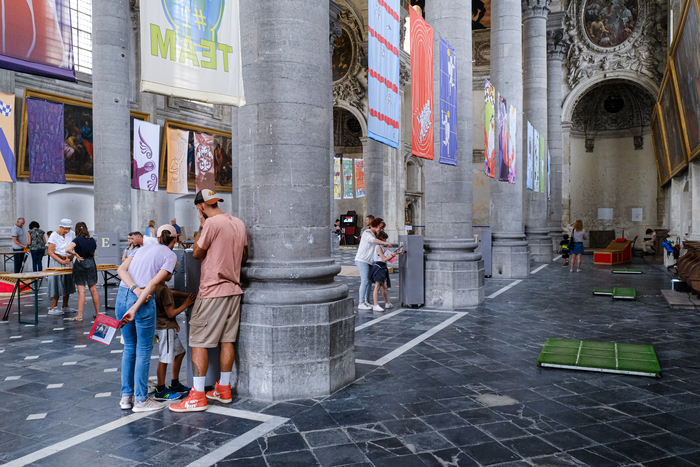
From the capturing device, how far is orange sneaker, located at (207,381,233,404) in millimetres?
4797

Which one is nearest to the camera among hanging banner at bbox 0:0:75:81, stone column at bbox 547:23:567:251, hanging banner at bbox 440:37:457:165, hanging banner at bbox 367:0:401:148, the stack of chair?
hanging banner at bbox 0:0:75:81

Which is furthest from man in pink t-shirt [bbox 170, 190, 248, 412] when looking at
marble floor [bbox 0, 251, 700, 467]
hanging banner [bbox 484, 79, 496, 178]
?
hanging banner [bbox 484, 79, 496, 178]

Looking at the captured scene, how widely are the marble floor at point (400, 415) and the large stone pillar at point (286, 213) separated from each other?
38 centimetres

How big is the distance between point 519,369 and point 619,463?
7.58 ft

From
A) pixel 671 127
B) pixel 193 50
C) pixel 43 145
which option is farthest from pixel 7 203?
pixel 671 127

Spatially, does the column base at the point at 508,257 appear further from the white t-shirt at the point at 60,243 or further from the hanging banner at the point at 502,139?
the white t-shirt at the point at 60,243

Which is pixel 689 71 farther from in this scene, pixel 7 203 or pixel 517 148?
pixel 7 203

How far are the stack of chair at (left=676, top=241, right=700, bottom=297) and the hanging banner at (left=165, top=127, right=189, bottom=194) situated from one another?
15123 millimetres

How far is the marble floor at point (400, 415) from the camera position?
3715 millimetres

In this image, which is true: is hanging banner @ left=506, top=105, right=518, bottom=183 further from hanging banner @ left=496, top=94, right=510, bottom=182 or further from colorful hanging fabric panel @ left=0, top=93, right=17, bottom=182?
colorful hanging fabric panel @ left=0, top=93, right=17, bottom=182

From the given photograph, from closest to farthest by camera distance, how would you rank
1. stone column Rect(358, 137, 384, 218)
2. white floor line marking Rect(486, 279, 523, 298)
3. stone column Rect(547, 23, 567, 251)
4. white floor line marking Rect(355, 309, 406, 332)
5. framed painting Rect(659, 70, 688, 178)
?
white floor line marking Rect(355, 309, 406, 332) < white floor line marking Rect(486, 279, 523, 298) < framed painting Rect(659, 70, 688, 178) < stone column Rect(547, 23, 567, 251) < stone column Rect(358, 137, 384, 218)

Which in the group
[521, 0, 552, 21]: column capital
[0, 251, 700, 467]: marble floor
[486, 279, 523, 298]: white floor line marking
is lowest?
[0, 251, 700, 467]: marble floor

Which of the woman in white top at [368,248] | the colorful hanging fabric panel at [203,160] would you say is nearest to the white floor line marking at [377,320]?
the woman in white top at [368,248]

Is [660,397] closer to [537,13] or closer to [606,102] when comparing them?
[537,13]
